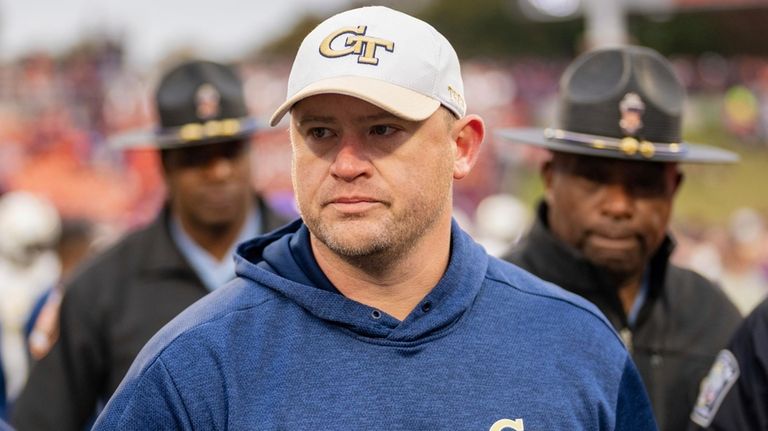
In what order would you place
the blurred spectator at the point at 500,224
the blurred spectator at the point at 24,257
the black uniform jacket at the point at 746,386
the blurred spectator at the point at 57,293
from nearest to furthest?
the black uniform jacket at the point at 746,386 < the blurred spectator at the point at 57,293 < the blurred spectator at the point at 24,257 < the blurred spectator at the point at 500,224

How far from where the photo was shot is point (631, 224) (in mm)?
4098

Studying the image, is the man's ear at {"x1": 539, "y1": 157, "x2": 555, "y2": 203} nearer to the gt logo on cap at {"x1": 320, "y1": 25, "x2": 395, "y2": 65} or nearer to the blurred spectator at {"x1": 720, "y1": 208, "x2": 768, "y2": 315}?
the gt logo on cap at {"x1": 320, "y1": 25, "x2": 395, "y2": 65}

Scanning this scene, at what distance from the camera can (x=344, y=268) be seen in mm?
2746

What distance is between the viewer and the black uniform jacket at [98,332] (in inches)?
181

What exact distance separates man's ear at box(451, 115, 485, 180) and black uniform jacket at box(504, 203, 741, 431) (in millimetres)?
1273

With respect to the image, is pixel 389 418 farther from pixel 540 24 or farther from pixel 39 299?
pixel 540 24

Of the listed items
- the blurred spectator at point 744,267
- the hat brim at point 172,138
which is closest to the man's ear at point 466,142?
the hat brim at point 172,138

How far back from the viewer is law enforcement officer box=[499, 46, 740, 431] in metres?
4.10

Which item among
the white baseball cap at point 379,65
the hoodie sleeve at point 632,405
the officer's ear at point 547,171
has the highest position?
the white baseball cap at point 379,65

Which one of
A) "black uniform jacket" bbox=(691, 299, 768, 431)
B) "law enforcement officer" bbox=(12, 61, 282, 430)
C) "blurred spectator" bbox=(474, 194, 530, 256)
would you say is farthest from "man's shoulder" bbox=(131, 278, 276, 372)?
"blurred spectator" bbox=(474, 194, 530, 256)

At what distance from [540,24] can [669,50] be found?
9.52 m

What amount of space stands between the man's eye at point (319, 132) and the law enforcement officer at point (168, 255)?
6.89ft

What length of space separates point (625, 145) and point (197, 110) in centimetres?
209

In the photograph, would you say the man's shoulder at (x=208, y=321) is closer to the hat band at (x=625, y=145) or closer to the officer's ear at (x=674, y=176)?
the hat band at (x=625, y=145)
